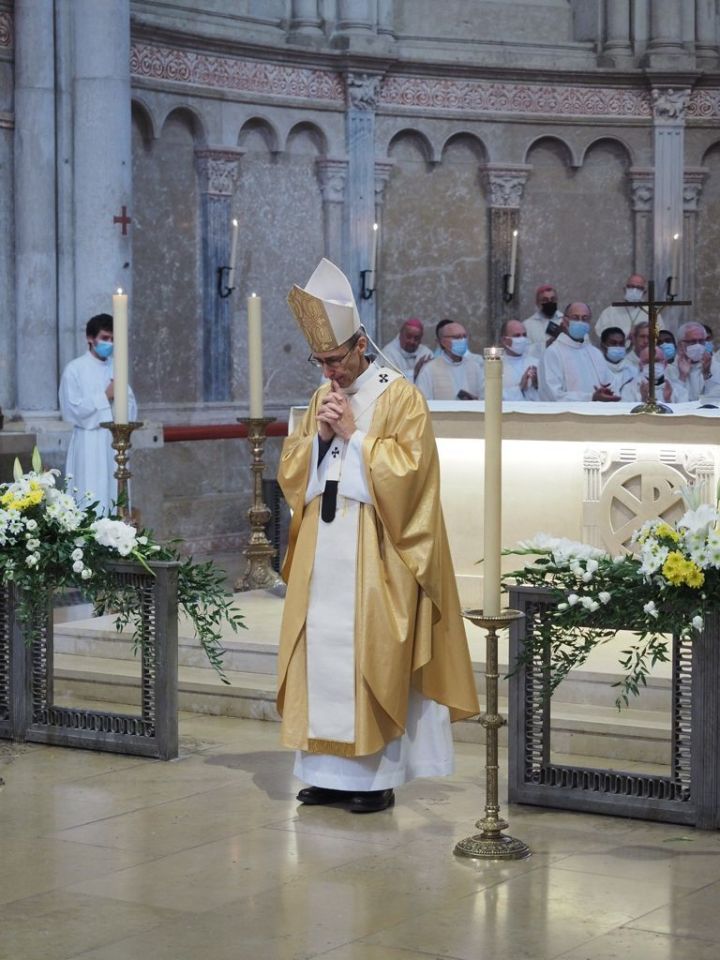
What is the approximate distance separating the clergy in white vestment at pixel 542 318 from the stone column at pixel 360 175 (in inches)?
47.8

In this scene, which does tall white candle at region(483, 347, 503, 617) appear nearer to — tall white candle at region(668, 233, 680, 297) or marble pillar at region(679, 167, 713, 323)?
tall white candle at region(668, 233, 680, 297)

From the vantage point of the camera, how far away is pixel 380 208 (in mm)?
13516

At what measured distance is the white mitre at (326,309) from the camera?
554 centimetres

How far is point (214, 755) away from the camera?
6402 millimetres

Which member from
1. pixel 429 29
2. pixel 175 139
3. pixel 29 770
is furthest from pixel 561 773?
pixel 429 29

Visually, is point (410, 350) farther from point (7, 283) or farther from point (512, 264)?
point (7, 283)

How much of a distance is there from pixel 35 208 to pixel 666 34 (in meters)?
5.88

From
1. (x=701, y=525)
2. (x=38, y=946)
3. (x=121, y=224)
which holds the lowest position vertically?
(x=38, y=946)

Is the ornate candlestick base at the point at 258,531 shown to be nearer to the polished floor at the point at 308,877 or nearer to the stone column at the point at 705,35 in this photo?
→ the polished floor at the point at 308,877

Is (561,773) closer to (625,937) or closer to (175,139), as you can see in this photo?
(625,937)

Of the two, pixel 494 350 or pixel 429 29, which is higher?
pixel 429 29

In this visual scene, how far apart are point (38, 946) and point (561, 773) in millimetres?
1935

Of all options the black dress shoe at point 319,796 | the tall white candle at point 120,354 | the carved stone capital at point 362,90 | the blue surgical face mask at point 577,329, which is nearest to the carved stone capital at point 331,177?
the carved stone capital at point 362,90

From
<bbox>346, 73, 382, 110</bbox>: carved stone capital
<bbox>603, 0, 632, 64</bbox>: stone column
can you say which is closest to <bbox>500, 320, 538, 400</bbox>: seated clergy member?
<bbox>346, 73, 382, 110</bbox>: carved stone capital
